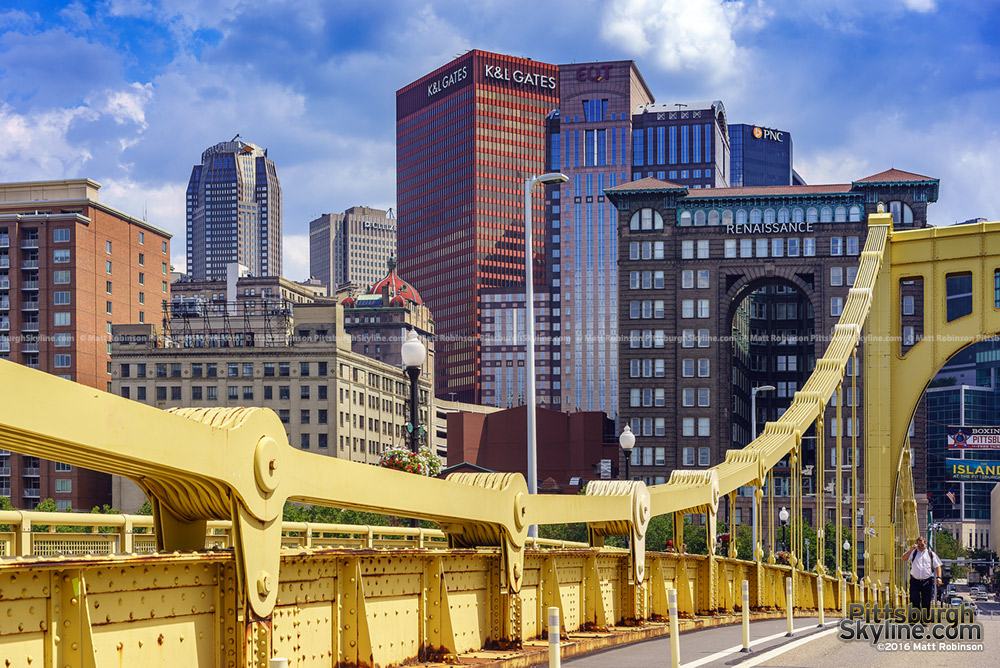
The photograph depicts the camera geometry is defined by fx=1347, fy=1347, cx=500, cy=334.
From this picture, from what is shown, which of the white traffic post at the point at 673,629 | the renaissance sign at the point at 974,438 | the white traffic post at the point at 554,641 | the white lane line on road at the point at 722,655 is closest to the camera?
the white traffic post at the point at 554,641

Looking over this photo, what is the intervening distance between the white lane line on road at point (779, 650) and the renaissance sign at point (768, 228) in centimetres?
12056

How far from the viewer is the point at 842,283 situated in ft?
456

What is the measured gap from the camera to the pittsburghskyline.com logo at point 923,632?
18.5m

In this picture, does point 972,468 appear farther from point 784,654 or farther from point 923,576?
point 784,654

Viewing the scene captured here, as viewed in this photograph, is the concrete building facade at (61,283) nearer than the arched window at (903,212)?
No

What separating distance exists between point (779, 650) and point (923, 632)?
128 inches

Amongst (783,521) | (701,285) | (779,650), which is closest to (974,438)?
(701,285)

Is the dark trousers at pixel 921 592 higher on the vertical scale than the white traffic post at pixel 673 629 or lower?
lower

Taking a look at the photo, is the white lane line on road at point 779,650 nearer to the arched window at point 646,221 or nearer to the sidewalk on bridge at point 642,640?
the sidewalk on bridge at point 642,640

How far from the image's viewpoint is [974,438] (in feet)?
381

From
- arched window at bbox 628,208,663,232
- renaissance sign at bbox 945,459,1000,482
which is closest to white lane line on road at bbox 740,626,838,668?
renaissance sign at bbox 945,459,1000,482

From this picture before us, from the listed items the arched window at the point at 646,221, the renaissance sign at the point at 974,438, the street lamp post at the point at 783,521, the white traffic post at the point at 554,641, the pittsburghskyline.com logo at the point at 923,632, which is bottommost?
the street lamp post at the point at 783,521

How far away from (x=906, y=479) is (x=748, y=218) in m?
97.8

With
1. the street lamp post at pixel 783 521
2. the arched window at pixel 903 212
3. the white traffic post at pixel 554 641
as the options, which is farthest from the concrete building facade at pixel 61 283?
the white traffic post at pixel 554 641
